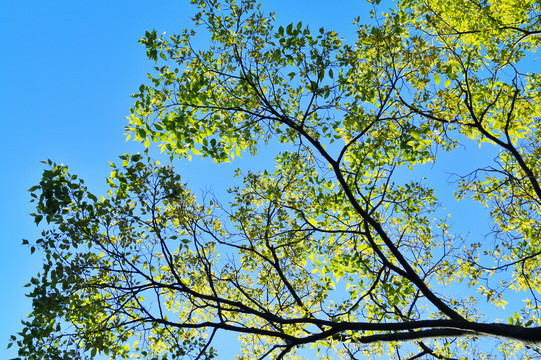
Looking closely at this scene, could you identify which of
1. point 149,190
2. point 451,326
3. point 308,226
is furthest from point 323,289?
point 149,190

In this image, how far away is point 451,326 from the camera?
22.4 feet

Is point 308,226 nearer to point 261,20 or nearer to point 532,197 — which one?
point 261,20

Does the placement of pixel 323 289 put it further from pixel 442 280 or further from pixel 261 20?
pixel 261 20

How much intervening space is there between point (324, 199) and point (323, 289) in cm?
252

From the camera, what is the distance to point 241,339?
13281 millimetres

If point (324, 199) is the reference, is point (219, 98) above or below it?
above

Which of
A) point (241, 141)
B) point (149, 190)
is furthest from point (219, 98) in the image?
point (149, 190)

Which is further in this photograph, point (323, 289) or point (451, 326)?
point (323, 289)

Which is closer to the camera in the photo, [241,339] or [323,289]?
[323,289]

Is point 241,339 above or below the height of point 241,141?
below

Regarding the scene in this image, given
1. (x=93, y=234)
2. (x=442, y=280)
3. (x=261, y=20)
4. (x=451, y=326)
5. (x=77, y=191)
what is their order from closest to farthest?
1. (x=451, y=326)
2. (x=77, y=191)
3. (x=93, y=234)
4. (x=261, y=20)
5. (x=442, y=280)

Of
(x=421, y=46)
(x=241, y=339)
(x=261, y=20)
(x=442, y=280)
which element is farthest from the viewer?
(x=241, y=339)

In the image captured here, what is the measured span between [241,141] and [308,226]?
122 inches

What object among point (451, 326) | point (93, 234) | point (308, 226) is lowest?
point (451, 326)
